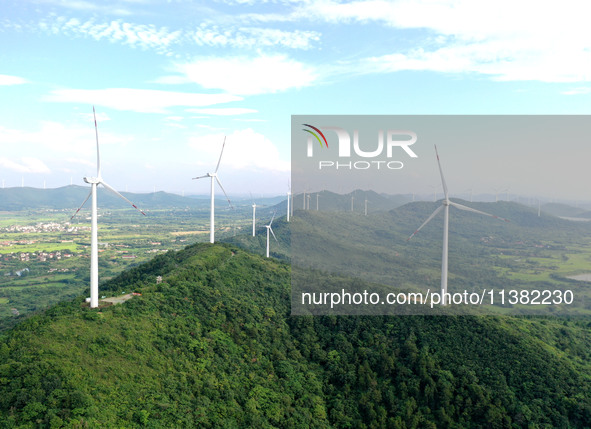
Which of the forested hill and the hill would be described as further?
the hill

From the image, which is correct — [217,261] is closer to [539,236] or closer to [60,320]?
[60,320]

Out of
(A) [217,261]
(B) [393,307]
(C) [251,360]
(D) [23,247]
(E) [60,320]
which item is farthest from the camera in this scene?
(D) [23,247]

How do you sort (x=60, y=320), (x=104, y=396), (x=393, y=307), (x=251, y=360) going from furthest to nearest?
1. (x=393, y=307)
2. (x=251, y=360)
3. (x=60, y=320)
4. (x=104, y=396)

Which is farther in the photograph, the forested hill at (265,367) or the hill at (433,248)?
the hill at (433,248)

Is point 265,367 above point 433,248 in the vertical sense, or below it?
above

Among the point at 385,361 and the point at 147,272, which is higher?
the point at 147,272

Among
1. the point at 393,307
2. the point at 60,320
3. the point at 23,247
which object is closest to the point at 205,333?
the point at 60,320

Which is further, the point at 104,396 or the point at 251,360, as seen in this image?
the point at 251,360

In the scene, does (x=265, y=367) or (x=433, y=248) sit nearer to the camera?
(x=265, y=367)
